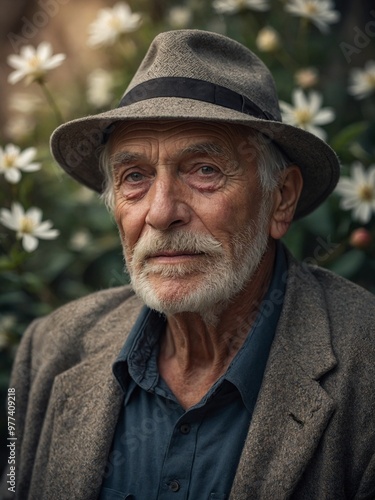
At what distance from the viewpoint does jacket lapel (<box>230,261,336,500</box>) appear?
1.97m

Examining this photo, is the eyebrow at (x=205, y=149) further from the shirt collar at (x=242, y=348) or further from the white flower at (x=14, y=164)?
the white flower at (x=14, y=164)

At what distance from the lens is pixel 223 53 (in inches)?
93.9

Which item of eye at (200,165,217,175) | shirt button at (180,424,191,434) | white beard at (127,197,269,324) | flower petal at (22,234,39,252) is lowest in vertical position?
shirt button at (180,424,191,434)

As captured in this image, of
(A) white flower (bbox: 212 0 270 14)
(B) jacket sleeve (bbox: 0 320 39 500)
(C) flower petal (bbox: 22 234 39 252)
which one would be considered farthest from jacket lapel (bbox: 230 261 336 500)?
(A) white flower (bbox: 212 0 270 14)

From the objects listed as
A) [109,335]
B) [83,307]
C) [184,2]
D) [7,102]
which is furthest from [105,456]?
[7,102]

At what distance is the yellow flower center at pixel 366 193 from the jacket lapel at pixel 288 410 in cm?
88

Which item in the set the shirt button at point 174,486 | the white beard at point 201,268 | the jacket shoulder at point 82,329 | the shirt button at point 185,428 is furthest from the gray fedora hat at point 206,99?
the shirt button at point 174,486

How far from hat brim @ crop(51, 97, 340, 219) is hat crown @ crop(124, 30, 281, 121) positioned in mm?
117

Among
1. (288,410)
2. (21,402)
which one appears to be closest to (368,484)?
(288,410)

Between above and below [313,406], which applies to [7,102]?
above

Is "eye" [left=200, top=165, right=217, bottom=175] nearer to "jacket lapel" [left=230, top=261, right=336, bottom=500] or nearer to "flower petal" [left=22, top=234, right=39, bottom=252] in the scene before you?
"jacket lapel" [left=230, top=261, right=336, bottom=500]

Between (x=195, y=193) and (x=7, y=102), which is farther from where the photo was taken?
(x=7, y=102)

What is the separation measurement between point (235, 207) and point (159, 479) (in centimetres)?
100

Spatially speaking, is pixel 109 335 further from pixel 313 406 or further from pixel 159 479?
pixel 313 406
